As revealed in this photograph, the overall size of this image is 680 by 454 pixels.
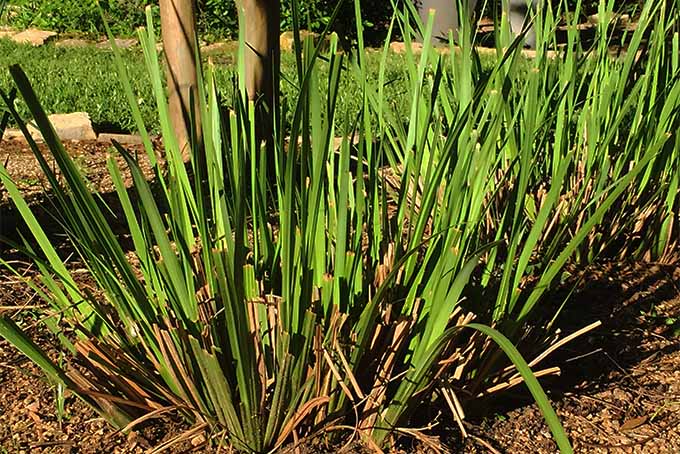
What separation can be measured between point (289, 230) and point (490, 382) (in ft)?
2.03

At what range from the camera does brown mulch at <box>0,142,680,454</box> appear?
70.6 inches

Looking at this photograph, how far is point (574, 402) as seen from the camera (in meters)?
2.01

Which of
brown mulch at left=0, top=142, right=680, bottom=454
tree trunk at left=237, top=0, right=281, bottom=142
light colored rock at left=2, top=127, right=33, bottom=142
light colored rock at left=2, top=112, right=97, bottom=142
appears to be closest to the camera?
brown mulch at left=0, top=142, right=680, bottom=454

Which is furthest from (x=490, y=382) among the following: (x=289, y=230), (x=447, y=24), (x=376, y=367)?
(x=447, y=24)

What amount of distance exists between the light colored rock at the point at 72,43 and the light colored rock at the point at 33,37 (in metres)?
0.15

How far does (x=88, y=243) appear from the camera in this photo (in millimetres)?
1666

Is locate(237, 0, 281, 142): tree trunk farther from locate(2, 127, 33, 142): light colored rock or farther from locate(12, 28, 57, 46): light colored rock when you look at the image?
locate(12, 28, 57, 46): light colored rock

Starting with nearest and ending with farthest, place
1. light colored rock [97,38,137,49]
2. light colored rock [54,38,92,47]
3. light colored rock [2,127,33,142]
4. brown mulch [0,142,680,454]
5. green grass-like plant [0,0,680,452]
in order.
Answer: green grass-like plant [0,0,680,452] < brown mulch [0,142,680,454] < light colored rock [2,127,33,142] < light colored rock [97,38,137,49] < light colored rock [54,38,92,47]

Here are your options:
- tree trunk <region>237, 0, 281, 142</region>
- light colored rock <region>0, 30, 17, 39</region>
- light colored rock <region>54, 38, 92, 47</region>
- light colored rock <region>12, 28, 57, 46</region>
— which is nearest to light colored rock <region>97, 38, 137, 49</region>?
light colored rock <region>54, 38, 92, 47</region>

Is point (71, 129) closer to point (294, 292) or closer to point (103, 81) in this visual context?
point (103, 81)

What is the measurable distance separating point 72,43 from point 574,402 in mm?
7839

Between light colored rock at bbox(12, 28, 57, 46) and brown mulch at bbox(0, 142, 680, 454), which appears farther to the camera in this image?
light colored rock at bbox(12, 28, 57, 46)

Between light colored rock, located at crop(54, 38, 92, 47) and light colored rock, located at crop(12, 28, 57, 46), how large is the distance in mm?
148

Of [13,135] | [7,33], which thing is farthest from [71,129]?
[7,33]
